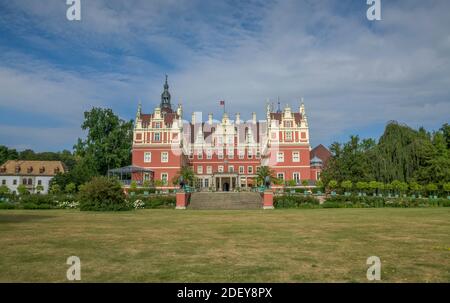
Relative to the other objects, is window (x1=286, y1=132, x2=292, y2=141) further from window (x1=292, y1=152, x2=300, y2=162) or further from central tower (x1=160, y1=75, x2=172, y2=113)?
central tower (x1=160, y1=75, x2=172, y2=113)

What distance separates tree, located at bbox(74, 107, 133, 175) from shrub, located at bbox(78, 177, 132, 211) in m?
27.9

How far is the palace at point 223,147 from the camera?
5203 centimetres

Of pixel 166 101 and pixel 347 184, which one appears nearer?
pixel 347 184

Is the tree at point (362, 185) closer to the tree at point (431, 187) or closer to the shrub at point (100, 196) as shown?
the tree at point (431, 187)

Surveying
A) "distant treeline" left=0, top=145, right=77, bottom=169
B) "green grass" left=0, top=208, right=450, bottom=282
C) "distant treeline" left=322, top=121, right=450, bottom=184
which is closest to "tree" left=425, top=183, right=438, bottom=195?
"distant treeline" left=322, top=121, right=450, bottom=184

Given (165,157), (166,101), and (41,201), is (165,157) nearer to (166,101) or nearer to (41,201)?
(166,101)

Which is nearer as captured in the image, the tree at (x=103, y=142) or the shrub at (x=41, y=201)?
the shrub at (x=41, y=201)

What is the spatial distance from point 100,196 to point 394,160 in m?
31.5

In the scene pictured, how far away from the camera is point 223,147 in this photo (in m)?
58.2

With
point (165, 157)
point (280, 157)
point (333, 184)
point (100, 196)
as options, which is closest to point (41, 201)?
point (100, 196)

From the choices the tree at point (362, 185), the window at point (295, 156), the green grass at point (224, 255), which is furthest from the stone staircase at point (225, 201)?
the green grass at point (224, 255)

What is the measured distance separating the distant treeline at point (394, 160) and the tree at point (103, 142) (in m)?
30.4

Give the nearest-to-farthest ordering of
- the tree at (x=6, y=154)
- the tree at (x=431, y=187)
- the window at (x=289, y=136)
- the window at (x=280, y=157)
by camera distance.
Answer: the tree at (x=431, y=187), the window at (x=280, y=157), the window at (x=289, y=136), the tree at (x=6, y=154)
